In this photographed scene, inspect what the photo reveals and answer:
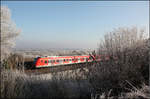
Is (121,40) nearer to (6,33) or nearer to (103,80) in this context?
(103,80)

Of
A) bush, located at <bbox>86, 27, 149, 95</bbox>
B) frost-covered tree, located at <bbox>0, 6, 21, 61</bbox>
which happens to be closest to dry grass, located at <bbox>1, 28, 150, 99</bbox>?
bush, located at <bbox>86, 27, 149, 95</bbox>

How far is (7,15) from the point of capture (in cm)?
1546

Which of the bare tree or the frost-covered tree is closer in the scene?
the bare tree

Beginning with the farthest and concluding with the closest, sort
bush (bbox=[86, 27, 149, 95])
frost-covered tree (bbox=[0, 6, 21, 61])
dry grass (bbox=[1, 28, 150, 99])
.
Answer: frost-covered tree (bbox=[0, 6, 21, 61]) < bush (bbox=[86, 27, 149, 95]) < dry grass (bbox=[1, 28, 150, 99])

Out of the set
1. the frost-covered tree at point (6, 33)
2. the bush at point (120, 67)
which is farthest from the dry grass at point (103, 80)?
the frost-covered tree at point (6, 33)

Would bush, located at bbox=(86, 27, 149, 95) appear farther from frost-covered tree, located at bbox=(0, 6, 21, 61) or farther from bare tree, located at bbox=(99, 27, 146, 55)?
frost-covered tree, located at bbox=(0, 6, 21, 61)

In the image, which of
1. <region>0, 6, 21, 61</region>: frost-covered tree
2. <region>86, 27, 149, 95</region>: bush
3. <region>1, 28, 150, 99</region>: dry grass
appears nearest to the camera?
<region>1, 28, 150, 99</region>: dry grass

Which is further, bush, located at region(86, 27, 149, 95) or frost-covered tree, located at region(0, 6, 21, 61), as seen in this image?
frost-covered tree, located at region(0, 6, 21, 61)

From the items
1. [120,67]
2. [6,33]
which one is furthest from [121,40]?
[6,33]

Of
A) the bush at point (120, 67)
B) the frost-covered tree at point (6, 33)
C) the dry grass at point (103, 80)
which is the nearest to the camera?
the dry grass at point (103, 80)

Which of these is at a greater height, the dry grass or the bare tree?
the bare tree

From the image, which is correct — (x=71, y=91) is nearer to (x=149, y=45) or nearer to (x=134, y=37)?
(x=149, y=45)

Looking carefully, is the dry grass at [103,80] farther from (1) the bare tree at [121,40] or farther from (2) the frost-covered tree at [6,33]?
(2) the frost-covered tree at [6,33]

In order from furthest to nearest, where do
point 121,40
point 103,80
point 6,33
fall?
point 6,33, point 121,40, point 103,80
